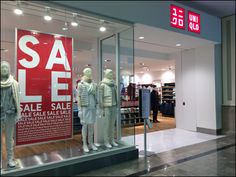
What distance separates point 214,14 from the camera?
5.96 meters

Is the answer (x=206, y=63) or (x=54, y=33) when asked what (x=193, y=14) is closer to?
(x=206, y=63)

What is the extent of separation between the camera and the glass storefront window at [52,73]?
342cm

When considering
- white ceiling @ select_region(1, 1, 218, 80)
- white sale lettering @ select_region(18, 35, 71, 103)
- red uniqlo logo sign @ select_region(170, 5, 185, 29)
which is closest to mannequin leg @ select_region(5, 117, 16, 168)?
white sale lettering @ select_region(18, 35, 71, 103)

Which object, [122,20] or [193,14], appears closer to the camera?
[122,20]

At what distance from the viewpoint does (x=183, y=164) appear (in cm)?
360

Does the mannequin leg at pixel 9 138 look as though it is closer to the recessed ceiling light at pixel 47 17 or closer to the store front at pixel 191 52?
the recessed ceiling light at pixel 47 17

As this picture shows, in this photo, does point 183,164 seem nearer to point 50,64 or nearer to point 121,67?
point 121,67

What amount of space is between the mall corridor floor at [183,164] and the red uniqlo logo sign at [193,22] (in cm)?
288

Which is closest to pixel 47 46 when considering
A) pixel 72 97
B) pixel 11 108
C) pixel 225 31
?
pixel 72 97

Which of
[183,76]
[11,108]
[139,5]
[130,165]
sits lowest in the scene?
[130,165]

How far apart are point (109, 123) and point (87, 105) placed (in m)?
0.69

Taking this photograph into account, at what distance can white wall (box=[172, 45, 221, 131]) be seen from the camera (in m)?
6.04

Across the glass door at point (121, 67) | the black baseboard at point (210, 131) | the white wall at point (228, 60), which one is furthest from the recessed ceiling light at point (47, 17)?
the black baseboard at point (210, 131)

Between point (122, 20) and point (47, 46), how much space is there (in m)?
1.54
